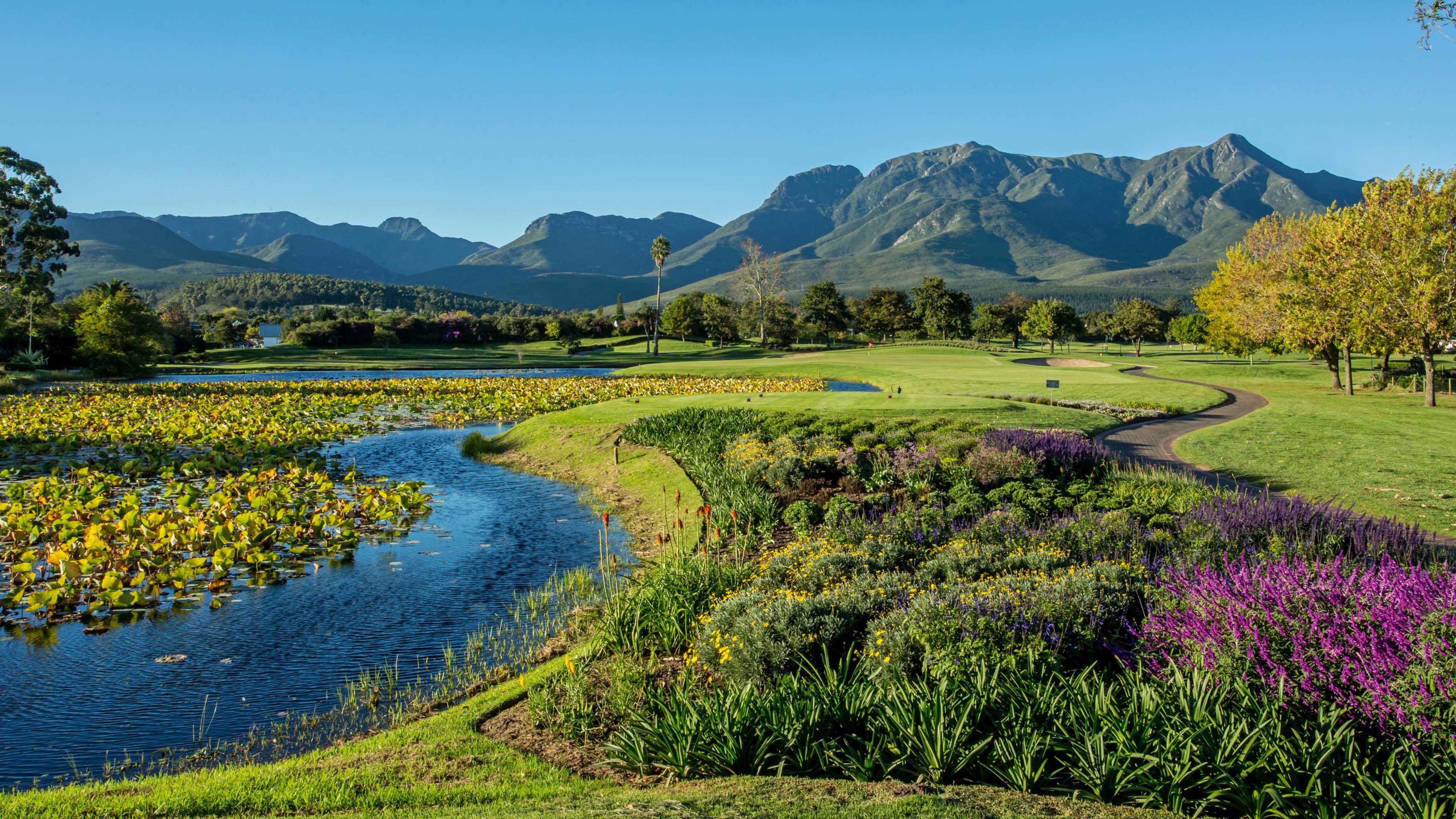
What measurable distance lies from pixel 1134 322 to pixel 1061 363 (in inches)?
1906

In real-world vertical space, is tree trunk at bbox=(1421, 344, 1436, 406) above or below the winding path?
above

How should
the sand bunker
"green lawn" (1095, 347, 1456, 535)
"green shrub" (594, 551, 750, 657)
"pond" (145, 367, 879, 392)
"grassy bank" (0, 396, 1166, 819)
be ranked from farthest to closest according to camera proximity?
the sand bunker
"pond" (145, 367, 879, 392)
"green lawn" (1095, 347, 1456, 535)
"green shrub" (594, 551, 750, 657)
"grassy bank" (0, 396, 1166, 819)

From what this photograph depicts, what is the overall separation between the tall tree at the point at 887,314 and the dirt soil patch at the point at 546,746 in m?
104

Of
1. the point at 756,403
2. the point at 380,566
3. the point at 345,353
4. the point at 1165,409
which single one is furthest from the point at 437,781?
the point at 345,353

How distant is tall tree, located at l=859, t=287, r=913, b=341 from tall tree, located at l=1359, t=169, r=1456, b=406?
74255 mm

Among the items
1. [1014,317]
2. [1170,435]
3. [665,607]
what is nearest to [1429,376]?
[1170,435]

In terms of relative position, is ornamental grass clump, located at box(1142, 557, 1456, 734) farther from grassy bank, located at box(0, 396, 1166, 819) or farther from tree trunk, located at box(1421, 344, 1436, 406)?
tree trunk, located at box(1421, 344, 1436, 406)

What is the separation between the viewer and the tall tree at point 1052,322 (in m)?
94.5

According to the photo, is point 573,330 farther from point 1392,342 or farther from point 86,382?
point 1392,342

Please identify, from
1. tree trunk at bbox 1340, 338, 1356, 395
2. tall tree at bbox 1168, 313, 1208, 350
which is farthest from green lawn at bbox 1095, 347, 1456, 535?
tall tree at bbox 1168, 313, 1208, 350

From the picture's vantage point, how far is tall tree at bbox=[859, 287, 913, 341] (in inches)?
4392

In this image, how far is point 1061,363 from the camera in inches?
2552

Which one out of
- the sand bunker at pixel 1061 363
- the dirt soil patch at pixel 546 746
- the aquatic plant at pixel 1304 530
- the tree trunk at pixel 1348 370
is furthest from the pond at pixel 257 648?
the sand bunker at pixel 1061 363

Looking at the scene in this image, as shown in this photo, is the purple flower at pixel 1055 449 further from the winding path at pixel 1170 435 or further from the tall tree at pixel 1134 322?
the tall tree at pixel 1134 322
